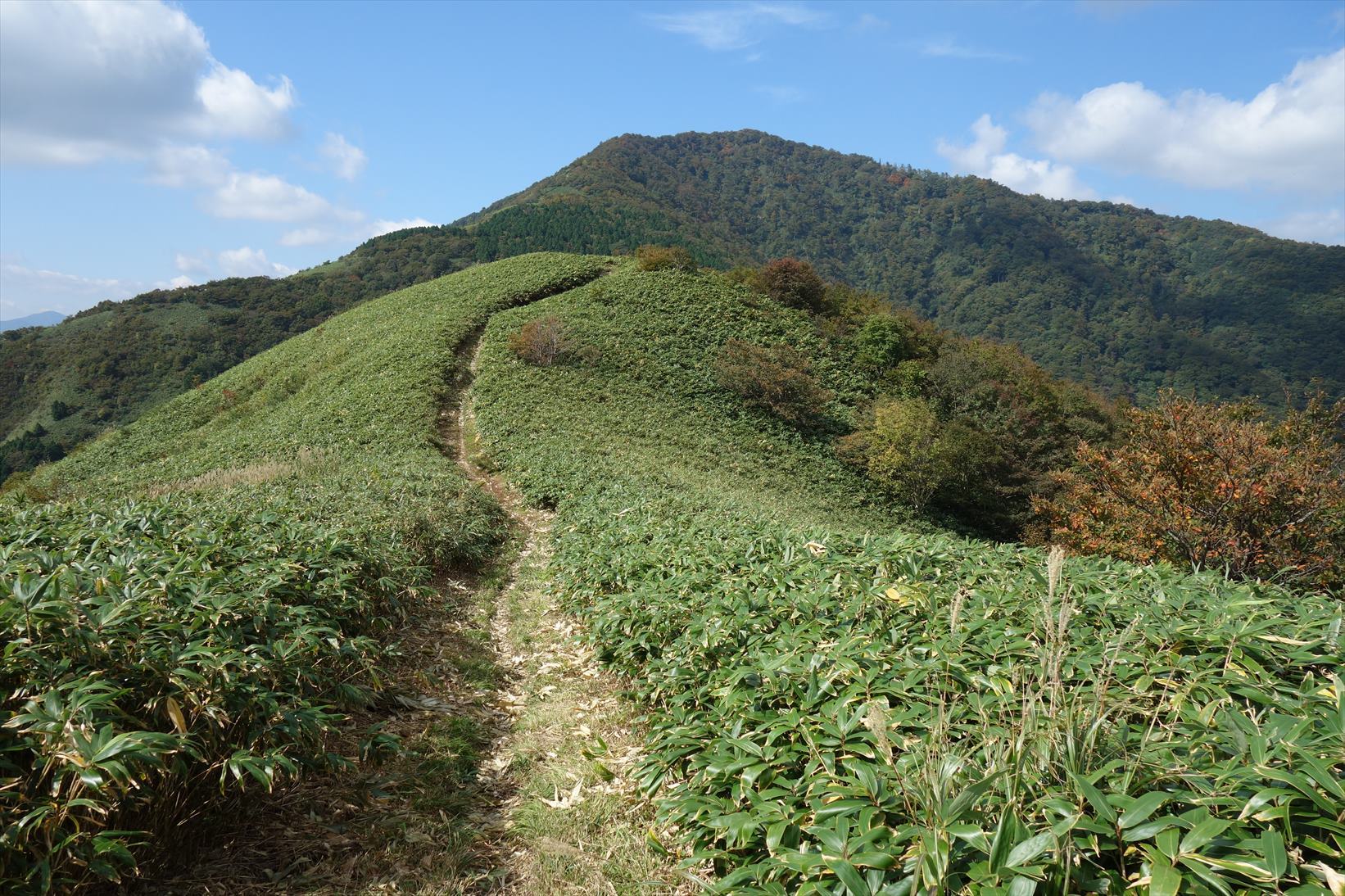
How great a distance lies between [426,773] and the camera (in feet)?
14.5

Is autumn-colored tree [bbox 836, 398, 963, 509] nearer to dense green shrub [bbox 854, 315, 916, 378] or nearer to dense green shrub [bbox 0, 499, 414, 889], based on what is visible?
dense green shrub [bbox 854, 315, 916, 378]

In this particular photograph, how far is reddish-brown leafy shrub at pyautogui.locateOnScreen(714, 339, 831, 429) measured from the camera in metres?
28.0

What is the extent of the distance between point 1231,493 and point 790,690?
11064mm

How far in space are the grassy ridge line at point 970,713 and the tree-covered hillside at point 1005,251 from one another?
8118 cm

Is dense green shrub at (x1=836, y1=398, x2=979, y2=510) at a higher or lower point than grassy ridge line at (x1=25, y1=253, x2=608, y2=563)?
lower

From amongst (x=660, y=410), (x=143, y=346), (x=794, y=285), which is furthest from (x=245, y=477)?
(x=143, y=346)

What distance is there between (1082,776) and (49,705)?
4.09 meters

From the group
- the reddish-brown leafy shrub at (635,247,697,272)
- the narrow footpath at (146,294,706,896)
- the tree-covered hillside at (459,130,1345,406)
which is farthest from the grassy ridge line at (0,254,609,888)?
the tree-covered hillside at (459,130,1345,406)

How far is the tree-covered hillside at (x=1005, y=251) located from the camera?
91.8 metres

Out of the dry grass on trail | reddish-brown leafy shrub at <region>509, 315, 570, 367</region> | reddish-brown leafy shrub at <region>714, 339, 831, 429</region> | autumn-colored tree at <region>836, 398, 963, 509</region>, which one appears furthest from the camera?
reddish-brown leafy shrub at <region>714, 339, 831, 429</region>

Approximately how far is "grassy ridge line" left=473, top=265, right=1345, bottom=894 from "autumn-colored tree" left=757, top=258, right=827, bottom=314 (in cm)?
3255

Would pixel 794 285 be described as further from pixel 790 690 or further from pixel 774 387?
pixel 790 690

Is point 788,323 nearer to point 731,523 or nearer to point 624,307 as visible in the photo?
point 624,307

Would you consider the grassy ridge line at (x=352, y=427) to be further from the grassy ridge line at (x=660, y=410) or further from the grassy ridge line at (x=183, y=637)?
the grassy ridge line at (x=660, y=410)
